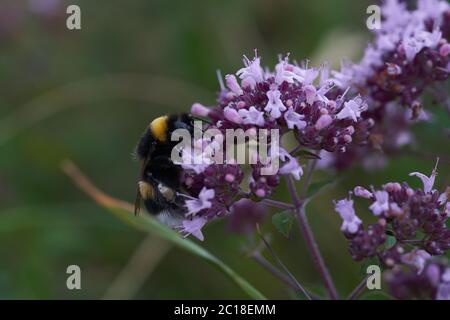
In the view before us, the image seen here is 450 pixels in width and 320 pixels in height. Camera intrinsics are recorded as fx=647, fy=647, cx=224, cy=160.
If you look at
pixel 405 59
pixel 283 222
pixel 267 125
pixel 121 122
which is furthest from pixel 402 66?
pixel 121 122

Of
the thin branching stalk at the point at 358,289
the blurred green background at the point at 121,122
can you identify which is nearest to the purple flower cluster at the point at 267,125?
the thin branching stalk at the point at 358,289

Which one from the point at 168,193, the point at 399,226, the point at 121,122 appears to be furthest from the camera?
the point at 121,122

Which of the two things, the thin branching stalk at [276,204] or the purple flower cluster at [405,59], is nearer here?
the thin branching stalk at [276,204]

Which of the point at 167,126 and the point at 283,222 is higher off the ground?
the point at 167,126

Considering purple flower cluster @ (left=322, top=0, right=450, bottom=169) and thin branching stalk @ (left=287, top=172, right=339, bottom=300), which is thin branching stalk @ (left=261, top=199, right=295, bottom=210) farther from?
purple flower cluster @ (left=322, top=0, right=450, bottom=169)

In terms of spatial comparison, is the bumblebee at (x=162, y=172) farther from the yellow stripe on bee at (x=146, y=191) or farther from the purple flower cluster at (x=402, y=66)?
the purple flower cluster at (x=402, y=66)

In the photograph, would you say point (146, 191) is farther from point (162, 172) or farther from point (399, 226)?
point (399, 226)
